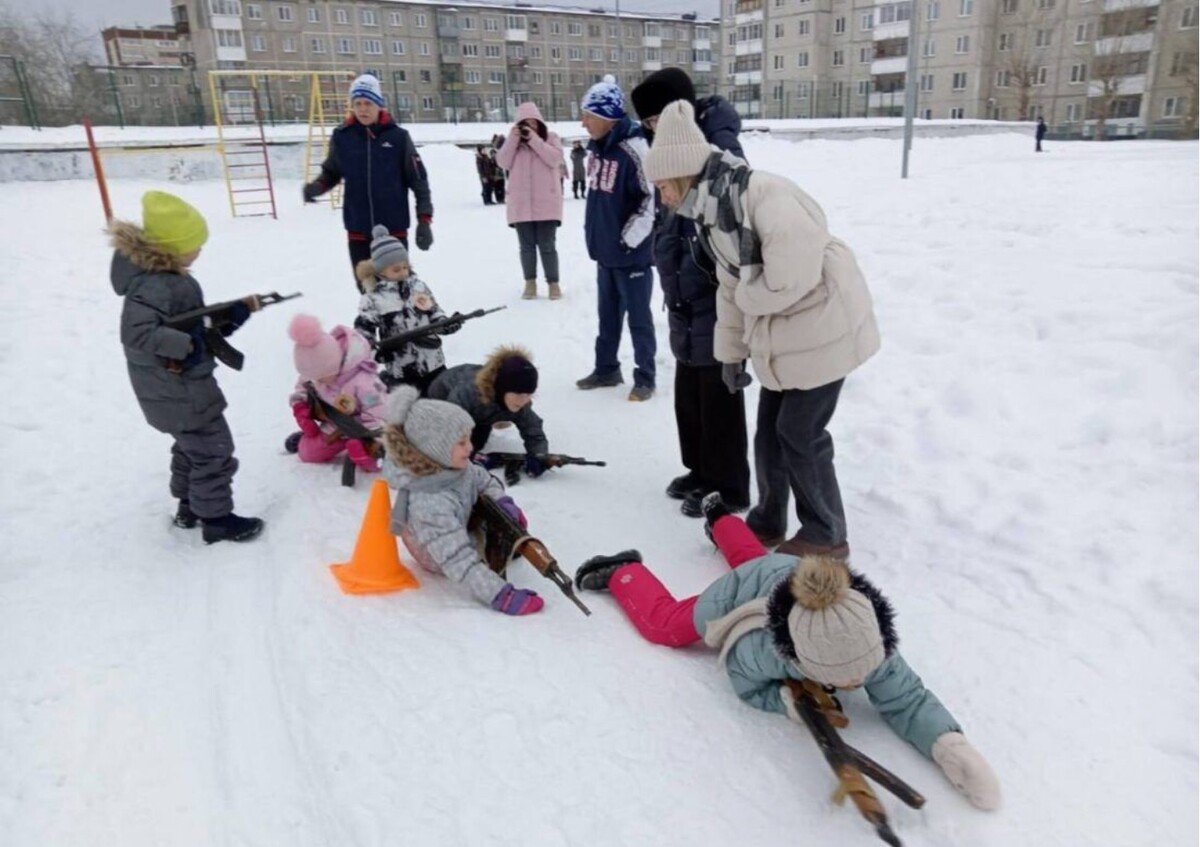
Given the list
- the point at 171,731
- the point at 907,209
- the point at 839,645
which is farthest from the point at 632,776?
the point at 907,209

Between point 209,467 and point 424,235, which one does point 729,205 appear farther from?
point 424,235

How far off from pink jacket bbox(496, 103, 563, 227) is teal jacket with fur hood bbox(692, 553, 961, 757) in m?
5.32

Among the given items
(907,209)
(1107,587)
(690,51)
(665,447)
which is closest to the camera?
(1107,587)

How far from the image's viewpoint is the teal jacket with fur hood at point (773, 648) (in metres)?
2.23

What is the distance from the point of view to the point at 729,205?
2.68 m

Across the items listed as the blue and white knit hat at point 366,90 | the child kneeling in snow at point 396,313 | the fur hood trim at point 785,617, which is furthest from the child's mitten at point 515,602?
the blue and white knit hat at point 366,90

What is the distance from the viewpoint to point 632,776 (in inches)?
87.1

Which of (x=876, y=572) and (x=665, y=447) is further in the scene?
(x=665, y=447)

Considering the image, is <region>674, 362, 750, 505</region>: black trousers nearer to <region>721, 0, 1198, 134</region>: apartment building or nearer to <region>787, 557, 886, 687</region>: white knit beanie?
<region>787, 557, 886, 687</region>: white knit beanie

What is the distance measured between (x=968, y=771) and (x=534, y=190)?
20.3ft

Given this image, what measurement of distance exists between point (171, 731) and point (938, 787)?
7.36ft

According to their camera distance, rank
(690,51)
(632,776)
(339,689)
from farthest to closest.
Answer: (690,51) < (339,689) < (632,776)

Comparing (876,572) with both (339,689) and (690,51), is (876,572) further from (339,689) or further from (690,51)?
(690,51)

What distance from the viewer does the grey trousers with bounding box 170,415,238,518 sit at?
A: 11.1ft
